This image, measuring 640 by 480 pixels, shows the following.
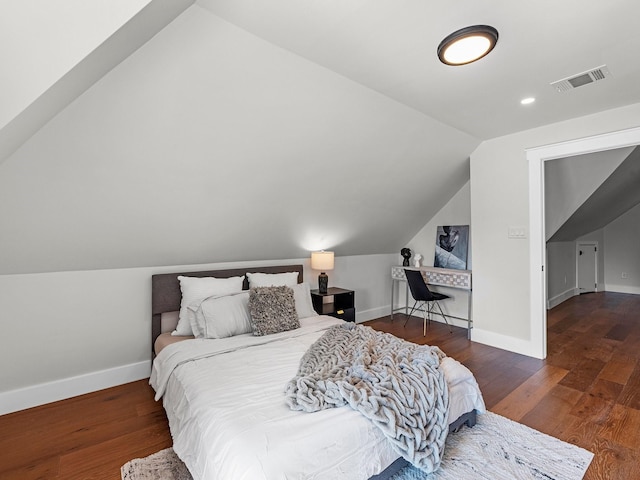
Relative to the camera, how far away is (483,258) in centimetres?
383

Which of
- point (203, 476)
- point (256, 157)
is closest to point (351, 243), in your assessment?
point (256, 157)

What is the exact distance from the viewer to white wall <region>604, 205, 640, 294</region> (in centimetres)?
631

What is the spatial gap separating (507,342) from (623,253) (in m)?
4.93

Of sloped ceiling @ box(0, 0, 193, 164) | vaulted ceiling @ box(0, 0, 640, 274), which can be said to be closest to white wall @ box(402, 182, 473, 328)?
vaulted ceiling @ box(0, 0, 640, 274)

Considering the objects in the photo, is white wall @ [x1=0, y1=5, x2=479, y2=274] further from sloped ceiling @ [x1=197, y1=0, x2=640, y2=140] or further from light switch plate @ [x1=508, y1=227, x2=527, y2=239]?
light switch plate @ [x1=508, y1=227, x2=527, y2=239]

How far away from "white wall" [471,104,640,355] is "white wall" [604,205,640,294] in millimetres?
4835

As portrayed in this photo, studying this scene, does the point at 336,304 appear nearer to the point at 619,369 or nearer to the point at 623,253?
the point at 619,369

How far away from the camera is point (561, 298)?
5.77 metres

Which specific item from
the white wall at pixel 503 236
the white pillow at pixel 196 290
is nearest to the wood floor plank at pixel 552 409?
the white wall at pixel 503 236

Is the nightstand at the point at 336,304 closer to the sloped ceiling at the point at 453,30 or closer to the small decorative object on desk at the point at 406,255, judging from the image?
the small decorative object on desk at the point at 406,255

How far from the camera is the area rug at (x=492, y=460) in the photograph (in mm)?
1729

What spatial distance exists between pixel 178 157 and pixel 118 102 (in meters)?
0.51

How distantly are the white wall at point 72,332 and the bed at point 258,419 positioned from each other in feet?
2.01

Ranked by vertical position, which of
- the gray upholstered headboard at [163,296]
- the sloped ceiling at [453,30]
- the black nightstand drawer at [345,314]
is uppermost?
the sloped ceiling at [453,30]
